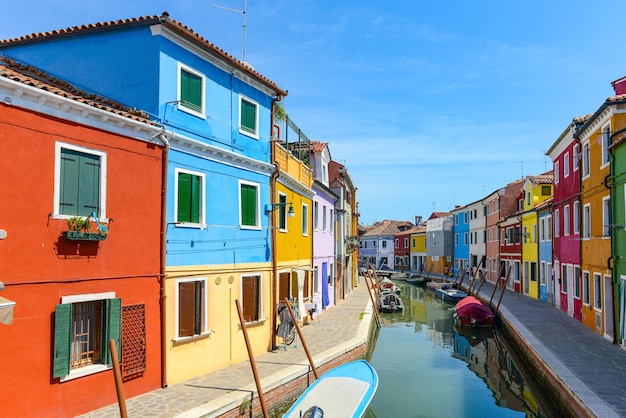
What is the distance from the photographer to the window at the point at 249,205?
1451 cm

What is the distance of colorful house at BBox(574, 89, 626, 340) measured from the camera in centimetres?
1705

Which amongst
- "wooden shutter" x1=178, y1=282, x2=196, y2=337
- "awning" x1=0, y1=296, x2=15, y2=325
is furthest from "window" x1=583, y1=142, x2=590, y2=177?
"awning" x1=0, y1=296, x2=15, y2=325

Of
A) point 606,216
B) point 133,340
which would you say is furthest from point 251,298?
point 606,216

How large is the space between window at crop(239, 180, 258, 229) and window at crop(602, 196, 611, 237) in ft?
40.2

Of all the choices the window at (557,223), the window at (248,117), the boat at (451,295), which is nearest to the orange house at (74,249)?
the window at (248,117)

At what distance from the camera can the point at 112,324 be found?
10219 millimetres

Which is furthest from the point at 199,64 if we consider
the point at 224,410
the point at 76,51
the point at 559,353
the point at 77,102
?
the point at 559,353

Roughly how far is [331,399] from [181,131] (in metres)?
7.41

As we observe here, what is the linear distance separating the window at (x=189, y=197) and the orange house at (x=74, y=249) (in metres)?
0.68

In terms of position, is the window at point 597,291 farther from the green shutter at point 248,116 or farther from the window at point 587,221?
the green shutter at point 248,116

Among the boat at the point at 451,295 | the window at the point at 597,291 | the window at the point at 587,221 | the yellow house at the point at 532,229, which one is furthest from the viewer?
the boat at the point at 451,295

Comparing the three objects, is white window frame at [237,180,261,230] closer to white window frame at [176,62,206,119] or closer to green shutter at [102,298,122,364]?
white window frame at [176,62,206,119]

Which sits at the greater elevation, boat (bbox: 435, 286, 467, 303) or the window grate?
the window grate

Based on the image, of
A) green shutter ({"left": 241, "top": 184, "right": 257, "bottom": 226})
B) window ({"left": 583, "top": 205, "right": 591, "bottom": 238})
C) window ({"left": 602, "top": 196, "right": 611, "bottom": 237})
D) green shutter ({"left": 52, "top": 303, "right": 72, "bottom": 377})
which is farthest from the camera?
window ({"left": 583, "top": 205, "right": 591, "bottom": 238})
